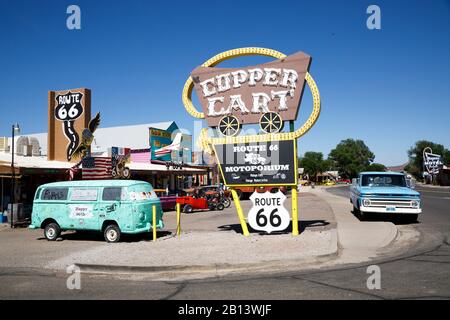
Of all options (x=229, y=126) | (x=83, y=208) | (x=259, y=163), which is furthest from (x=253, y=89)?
(x=83, y=208)

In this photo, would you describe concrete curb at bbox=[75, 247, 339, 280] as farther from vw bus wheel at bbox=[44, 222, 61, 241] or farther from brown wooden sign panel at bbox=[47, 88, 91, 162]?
brown wooden sign panel at bbox=[47, 88, 91, 162]

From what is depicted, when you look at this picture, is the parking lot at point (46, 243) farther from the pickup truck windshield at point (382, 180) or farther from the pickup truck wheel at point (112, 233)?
the pickup truck windshield at point (382, 180)

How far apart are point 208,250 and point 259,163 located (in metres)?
4.04

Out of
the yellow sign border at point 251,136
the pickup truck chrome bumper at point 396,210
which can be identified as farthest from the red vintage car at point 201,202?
the pickup truck chrome bumper at point 396,210

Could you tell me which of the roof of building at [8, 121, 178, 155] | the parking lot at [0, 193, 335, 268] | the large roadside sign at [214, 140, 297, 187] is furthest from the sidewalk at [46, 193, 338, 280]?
the roof of building at [8, 121, 178, 155]

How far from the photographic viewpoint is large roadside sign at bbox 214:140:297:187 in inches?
521

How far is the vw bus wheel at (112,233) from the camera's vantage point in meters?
12.7

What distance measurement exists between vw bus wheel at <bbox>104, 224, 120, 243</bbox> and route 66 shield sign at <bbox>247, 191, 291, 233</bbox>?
4.28m

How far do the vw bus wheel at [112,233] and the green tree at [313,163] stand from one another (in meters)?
111

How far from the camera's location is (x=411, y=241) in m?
12.1

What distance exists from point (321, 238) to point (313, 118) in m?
3.81

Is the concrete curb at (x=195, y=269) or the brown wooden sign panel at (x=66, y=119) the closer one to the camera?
the concrete curb at (x=195, y=269)

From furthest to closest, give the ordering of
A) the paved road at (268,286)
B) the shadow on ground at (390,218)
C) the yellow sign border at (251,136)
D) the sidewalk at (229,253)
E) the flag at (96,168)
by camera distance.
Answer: the flag at (96,168), the shadow on ground at (390,218), the yellow sign border at (251,136), the sidewalk at (229,253), the paved road at (268,286)
